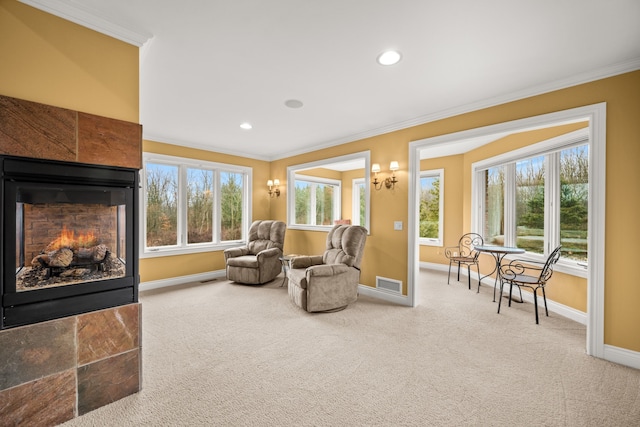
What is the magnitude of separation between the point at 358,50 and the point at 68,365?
299cm

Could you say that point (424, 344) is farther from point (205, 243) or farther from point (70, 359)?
point (205, 243)

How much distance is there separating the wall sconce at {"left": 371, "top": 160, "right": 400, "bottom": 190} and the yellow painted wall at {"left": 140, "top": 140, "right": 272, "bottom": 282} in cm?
292

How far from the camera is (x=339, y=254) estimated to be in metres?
4.16

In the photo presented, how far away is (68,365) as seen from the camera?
1.70 meters

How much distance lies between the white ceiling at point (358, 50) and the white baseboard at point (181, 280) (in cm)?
278

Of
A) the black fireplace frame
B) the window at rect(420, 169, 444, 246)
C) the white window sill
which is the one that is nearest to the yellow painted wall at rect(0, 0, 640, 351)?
the black fireplace frame

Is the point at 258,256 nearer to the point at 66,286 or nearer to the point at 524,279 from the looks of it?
the point at 66,286

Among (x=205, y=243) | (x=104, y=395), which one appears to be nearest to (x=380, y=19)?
(x=104, y=395)

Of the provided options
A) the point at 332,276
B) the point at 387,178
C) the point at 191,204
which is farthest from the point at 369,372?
the point at 191,204

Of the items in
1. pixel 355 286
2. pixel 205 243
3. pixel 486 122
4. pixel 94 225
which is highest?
pixel 486 122

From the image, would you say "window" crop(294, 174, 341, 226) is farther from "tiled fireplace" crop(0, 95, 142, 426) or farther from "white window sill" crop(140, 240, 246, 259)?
"tiled fireplace" crop(0, 95, 142, 426)

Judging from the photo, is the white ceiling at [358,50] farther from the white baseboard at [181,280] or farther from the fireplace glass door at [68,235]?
the white baseboard at [181,280]

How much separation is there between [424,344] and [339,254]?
68.3 inches

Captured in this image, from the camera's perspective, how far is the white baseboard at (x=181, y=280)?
15.3ft
